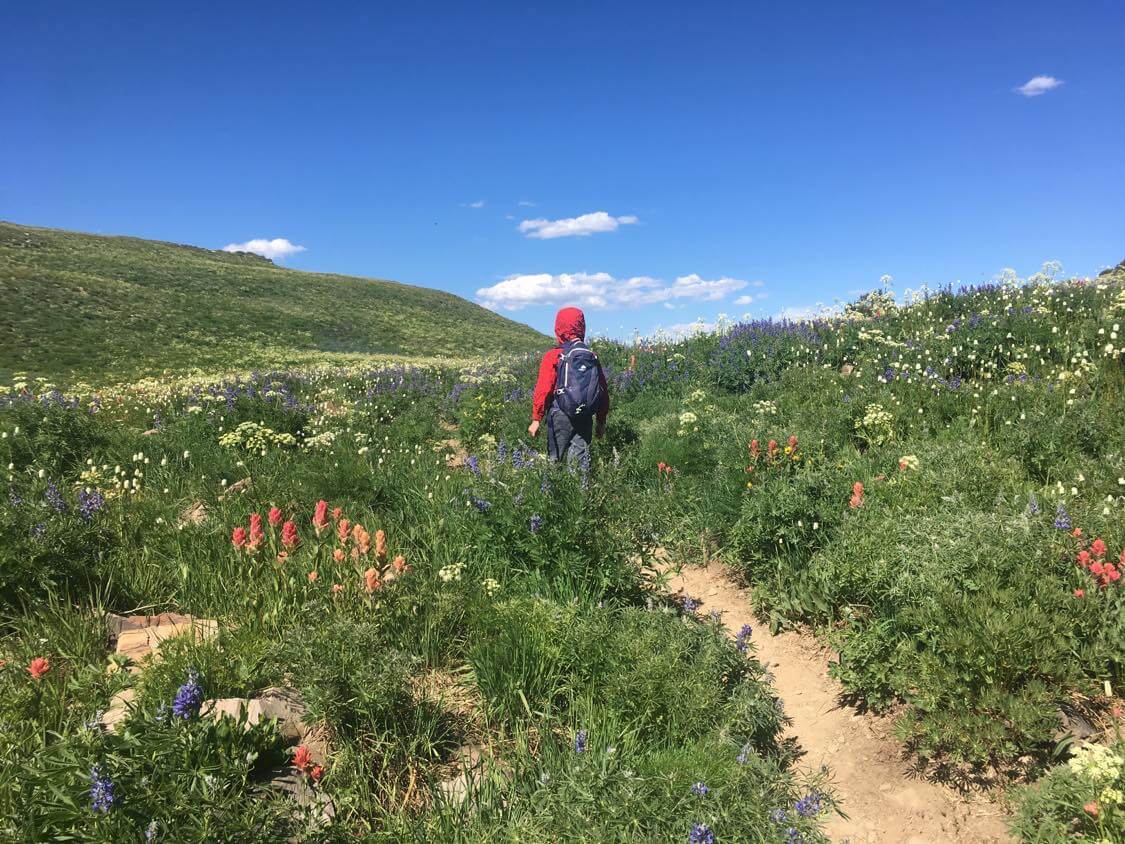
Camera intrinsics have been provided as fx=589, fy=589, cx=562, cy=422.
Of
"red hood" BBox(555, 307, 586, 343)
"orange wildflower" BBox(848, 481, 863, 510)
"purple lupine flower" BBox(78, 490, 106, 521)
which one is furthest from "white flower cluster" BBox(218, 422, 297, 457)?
"orange wildflower" BBox(848, 481, 863, 510)

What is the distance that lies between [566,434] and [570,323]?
129cm

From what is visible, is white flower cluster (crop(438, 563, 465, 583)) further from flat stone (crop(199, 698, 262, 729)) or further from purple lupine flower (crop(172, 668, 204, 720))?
purple lupine flower (crop(172, 668, 204, 720))

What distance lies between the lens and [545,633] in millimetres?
3746

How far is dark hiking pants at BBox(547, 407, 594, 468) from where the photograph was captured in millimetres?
6828

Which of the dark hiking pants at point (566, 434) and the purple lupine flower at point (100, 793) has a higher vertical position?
the dark hiking pants at point (566, 434)

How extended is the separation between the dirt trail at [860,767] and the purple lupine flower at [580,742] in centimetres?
133

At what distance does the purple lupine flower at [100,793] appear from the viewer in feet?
6.53

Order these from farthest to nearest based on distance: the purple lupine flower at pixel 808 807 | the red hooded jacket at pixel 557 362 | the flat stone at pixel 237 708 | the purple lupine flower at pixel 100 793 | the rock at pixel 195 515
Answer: the red hooded jacket at pixel 557 362, the rock at pixel 195 515, the purple lupine flower at pixel 808 807, the flat stone at pixel 237 708, the purple lupine flower at pixel 100 793

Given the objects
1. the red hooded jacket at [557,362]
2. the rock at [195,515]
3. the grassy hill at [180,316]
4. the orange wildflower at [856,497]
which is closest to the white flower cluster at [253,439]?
the rock at [195,515]

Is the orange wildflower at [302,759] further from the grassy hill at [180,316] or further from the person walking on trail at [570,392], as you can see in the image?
the grassy hill at [180,316]

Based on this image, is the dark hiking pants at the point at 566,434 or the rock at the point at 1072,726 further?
the dark hiking pants at the point at 566,434

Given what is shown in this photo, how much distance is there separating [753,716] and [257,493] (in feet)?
15.6

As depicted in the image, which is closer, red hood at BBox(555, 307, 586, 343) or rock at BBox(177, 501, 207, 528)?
rock at BBox(177, 501, 207, 528)

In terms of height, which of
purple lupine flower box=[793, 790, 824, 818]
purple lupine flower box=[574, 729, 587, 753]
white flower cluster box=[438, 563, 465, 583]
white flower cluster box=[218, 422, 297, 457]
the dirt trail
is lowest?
the dirt trail
